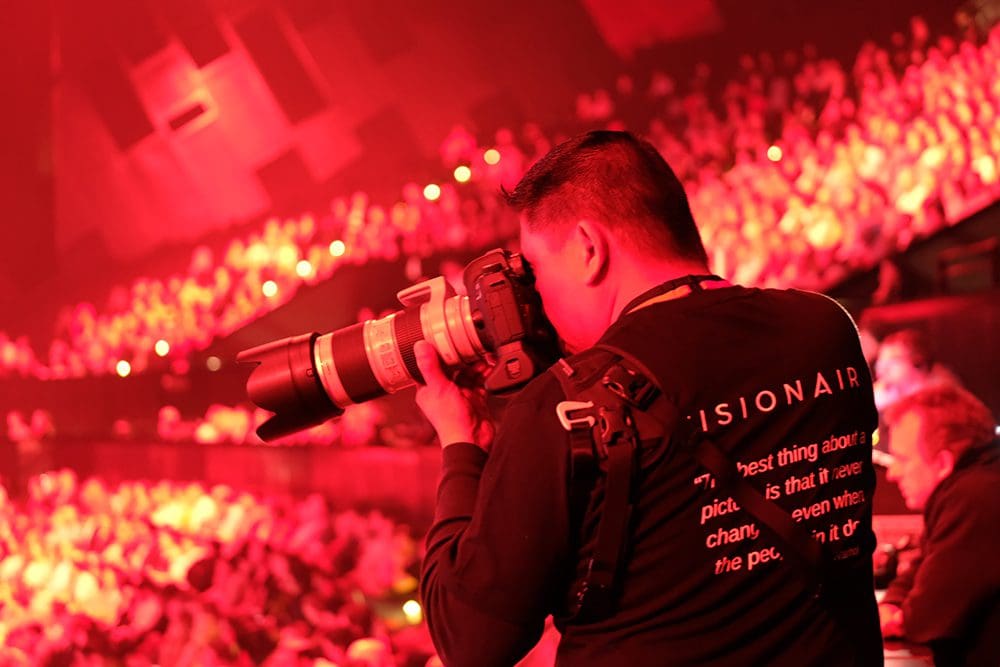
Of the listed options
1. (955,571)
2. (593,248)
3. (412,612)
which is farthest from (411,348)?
(412,612)

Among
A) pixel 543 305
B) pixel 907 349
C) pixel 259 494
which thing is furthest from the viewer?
pixel 259 494

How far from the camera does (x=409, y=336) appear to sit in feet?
3.40

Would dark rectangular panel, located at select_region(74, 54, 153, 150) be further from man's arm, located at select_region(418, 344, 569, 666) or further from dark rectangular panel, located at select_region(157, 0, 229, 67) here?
man's arm, located at select_region(418, 344, 569, 666)

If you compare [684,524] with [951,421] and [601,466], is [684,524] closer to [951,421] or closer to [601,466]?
[601,466]

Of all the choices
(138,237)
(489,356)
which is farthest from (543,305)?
(138,237)

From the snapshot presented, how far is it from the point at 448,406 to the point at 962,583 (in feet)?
3.52

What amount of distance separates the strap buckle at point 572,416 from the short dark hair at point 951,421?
1.25 meters

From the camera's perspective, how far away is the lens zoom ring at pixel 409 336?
1027 millimetres

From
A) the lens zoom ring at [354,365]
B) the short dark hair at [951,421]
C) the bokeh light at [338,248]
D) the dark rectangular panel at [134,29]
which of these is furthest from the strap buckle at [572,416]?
the dark rectangular panel at [134,29]

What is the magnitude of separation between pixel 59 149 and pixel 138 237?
14.5 inches

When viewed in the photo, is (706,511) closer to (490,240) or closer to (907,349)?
(907,349)

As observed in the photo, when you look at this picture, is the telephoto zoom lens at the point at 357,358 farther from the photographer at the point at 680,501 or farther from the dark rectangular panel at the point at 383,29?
the dark rectangular panel at the point at 383,29

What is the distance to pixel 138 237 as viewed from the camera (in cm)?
296

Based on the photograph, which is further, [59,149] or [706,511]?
[59,149]
